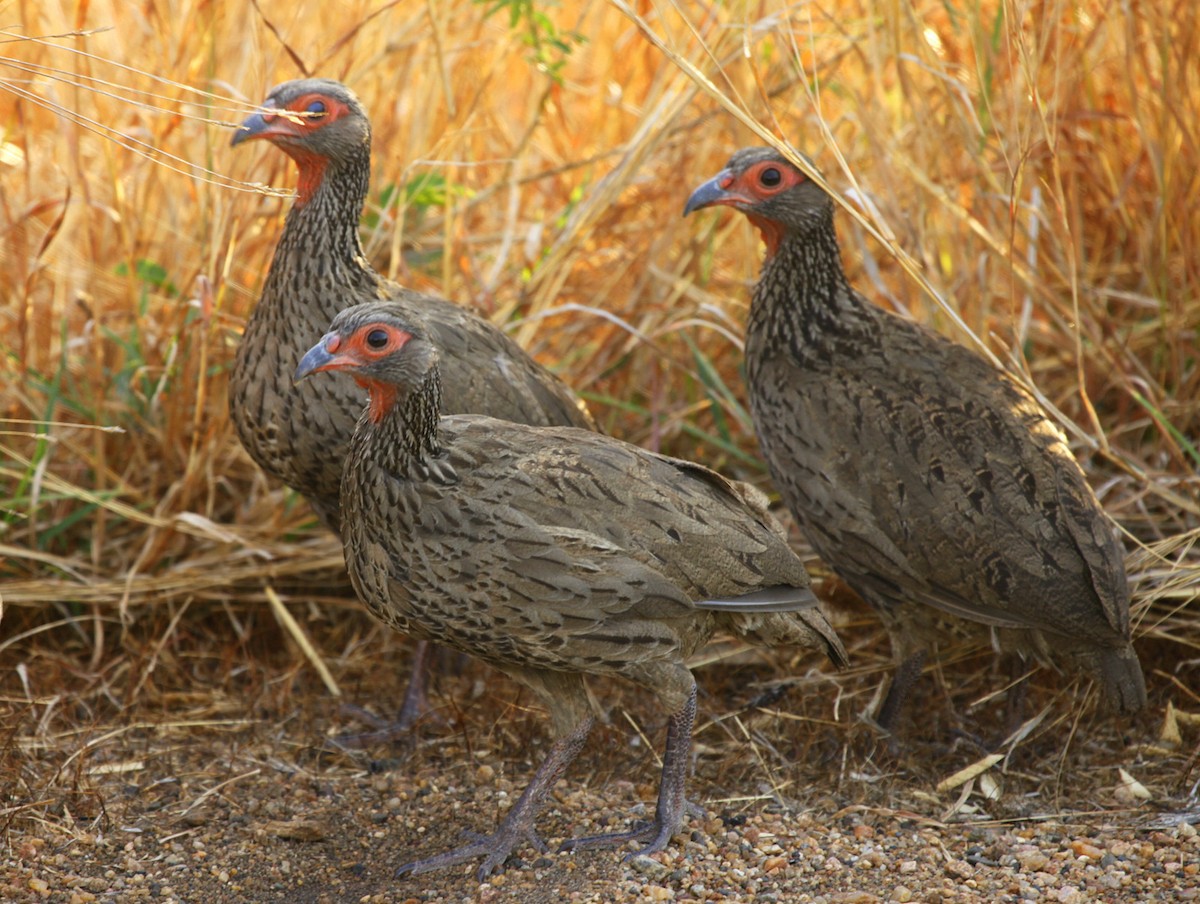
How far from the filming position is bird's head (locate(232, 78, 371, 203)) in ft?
13.2

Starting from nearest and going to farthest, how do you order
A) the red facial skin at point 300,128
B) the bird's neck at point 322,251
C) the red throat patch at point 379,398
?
1. the red throat patch at point 379,398
2. the red facial skin at point 300,128
3. the bird's neck at point 322,251

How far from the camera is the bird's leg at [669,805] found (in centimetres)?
359

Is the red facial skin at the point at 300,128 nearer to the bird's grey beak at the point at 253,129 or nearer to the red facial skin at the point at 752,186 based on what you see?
the bird's grey beak at the point at 253,129

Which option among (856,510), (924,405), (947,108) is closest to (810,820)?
(856,510)

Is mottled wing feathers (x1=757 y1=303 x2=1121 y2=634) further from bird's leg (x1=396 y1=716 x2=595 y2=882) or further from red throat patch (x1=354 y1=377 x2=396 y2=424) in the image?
red throat patch (x1=354 y1=377 x2=396 y2=424)

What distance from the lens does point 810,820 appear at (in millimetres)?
3766

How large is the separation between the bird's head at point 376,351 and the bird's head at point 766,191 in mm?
1179

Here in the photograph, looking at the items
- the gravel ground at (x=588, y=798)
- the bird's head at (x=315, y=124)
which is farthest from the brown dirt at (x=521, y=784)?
the bird's head at (x=315, y=124)

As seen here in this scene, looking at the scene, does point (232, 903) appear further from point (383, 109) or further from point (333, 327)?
point (383, 109)

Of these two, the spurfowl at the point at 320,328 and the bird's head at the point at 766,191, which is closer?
the spurfowl at the point at 320,328

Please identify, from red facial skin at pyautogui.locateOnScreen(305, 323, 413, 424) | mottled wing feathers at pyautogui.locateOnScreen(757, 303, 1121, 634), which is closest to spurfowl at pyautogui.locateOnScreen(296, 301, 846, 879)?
red facial skin at pyautogui.locateOnScreen(305, 323, 413, 424)

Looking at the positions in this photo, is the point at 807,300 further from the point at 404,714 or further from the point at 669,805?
the point at 404,714

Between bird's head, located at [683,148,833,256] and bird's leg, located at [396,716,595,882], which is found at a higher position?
bird's head, located at [683,148,833,256]

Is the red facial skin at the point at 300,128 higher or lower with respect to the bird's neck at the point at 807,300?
higher
